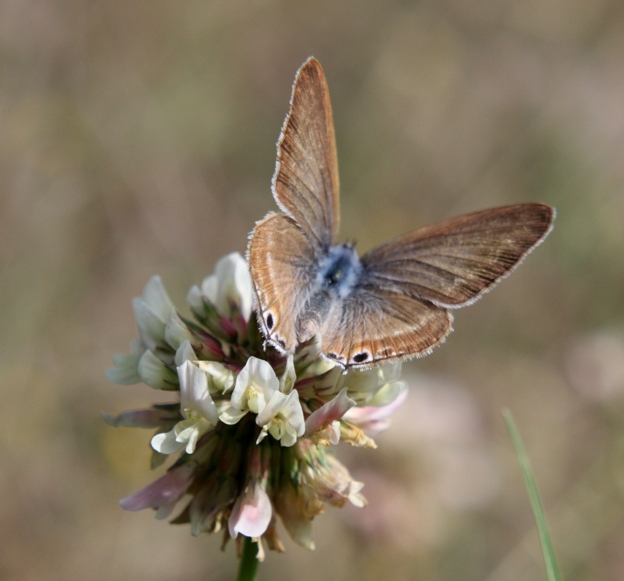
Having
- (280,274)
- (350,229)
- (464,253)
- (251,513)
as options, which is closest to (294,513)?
(251,513)

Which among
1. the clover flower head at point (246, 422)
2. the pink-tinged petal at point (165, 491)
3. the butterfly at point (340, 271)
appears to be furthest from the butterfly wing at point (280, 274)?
the pink-tinged petal at point (165, 491)

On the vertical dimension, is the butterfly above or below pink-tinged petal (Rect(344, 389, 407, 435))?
above

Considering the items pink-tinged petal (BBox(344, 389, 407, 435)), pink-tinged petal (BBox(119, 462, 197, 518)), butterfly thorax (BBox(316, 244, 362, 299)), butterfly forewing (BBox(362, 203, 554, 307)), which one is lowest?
pink-tinged petal (BBox(119, 462, 197, 518))

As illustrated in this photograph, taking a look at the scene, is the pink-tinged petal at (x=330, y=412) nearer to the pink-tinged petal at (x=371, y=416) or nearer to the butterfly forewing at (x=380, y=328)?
the butterfly forewing at (x=380, y=328)

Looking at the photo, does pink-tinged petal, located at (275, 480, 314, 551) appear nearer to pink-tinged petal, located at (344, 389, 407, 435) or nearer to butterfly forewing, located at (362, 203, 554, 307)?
pink-tinged petal, located at (344, 389, 407, 435)

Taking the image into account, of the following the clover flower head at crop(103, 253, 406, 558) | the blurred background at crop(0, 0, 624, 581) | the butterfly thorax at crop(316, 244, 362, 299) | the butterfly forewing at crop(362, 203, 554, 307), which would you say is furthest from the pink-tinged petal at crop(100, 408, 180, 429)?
the blurred background at crop(0, 0, 624, 581)

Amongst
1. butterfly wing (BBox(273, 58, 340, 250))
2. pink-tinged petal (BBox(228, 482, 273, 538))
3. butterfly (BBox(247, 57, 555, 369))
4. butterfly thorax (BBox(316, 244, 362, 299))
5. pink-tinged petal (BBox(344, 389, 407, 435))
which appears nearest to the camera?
pink-tinged petal (BBox(228, 482, 273, 538))
